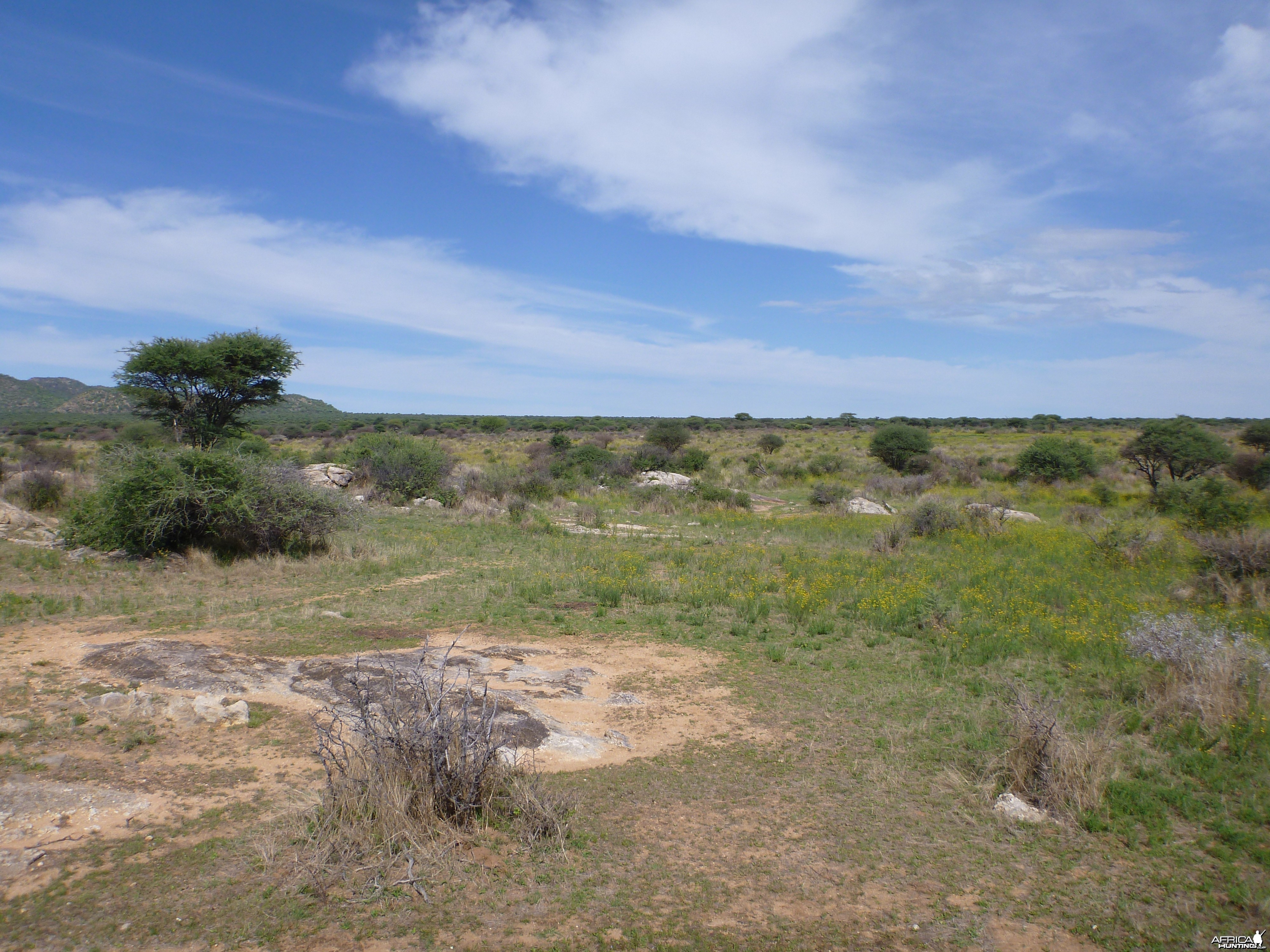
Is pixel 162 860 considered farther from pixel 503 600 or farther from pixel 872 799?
pixel 503 600

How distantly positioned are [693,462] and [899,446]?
426 inches

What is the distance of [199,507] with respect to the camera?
14086 millimetres

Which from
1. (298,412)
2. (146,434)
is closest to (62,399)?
(298,412)

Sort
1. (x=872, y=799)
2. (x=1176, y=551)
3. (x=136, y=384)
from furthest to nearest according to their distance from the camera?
1. (x=136, y=384)
2. (x=1176, y=551)
3. (x=872, y=799)

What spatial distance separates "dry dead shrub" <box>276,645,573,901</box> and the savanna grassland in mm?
129

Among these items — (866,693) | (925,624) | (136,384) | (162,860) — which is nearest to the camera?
(162,860)

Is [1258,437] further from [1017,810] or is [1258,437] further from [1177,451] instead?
[1017,810]

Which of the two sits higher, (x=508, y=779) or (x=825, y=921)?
(x=508, y=779)

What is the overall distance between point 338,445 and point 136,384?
20.6 metres

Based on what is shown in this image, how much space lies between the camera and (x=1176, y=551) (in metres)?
13.5

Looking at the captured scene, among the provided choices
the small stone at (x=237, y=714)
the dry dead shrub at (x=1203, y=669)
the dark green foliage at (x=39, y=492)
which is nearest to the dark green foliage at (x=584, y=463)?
the dark green foliage at (x=39, y=492)

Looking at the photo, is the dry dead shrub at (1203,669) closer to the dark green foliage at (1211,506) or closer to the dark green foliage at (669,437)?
the dark green foliage at (1211,506)

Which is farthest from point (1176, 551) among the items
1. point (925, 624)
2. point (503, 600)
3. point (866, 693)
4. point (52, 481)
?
point (52, 481)

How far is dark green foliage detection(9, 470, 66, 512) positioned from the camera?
60.1 ft
